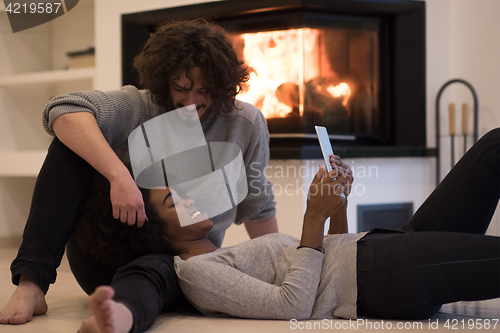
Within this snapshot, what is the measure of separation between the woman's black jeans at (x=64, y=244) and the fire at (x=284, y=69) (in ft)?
3.96

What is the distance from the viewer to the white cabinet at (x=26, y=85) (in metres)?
2.77

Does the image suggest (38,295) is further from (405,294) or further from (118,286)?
(405,294)

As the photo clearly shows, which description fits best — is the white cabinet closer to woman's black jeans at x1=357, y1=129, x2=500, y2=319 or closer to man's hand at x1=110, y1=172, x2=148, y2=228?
man's hand at x1=110, y1=172, x2=148, y2=228

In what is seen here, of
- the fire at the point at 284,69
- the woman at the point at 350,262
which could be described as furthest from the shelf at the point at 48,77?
the woman at the point at 350,262

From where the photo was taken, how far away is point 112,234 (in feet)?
3.32

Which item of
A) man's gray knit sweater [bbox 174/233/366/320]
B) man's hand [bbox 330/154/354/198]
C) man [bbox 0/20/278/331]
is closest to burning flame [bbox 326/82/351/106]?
man [bbox 0/20/278/331]

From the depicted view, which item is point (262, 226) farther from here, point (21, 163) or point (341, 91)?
point (21, 163)

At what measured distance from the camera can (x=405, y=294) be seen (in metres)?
0.92

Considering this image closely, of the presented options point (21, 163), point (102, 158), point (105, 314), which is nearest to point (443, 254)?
point (105, 314)

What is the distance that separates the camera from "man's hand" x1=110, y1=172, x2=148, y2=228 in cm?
99

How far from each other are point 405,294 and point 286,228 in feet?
3.69

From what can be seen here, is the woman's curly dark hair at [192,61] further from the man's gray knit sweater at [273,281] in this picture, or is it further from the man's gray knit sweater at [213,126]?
the man's gray knit sweater at [273,281]

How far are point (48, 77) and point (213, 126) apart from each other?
170cm

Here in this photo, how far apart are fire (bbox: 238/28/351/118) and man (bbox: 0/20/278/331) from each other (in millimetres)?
787
